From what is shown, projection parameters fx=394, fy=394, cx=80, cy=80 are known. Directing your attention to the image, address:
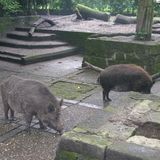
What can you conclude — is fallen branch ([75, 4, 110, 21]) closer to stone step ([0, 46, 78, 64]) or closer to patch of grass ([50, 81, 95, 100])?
stone step ([0, 46, 78, 64])

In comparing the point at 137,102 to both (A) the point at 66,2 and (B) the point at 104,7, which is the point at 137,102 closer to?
(A) the point at 66,2

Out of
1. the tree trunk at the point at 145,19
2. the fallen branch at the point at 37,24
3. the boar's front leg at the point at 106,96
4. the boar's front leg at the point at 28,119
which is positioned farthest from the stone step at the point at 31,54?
the boar's front leg at the point at 28,119

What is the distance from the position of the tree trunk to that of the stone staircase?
9.77ft

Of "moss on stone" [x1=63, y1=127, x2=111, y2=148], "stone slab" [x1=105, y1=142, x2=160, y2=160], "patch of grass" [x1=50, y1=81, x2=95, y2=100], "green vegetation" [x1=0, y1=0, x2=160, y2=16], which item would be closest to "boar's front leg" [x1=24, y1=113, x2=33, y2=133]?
"moss on stone" [x1=63, y1=127, x2=111, y2=148]

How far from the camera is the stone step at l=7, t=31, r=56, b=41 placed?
40.4 ft

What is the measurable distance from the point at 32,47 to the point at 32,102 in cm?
618

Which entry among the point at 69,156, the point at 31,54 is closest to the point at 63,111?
the point at 69,156

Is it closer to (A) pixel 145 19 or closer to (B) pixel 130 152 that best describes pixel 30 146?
(B) pixel 130 152

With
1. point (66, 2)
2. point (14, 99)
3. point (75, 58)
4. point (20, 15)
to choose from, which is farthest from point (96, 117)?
point (66, 2)

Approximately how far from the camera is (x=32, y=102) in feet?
18.4

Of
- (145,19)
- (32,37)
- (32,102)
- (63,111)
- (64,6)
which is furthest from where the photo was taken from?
(64,6)

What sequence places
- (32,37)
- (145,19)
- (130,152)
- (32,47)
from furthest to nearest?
(32,37) → (32,47) → (145,19) → (130,152)

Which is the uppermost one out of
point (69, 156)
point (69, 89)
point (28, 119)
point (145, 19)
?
point (145, 19)

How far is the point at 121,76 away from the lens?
695 cm
